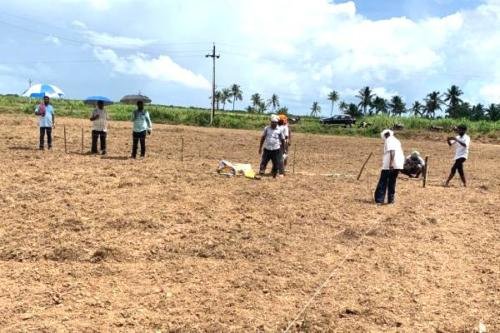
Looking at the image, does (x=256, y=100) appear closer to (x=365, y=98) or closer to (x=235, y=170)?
(x=365, y=98)

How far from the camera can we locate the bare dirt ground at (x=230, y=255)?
4941mm

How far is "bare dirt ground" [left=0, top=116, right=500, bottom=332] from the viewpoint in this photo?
4.94 meters

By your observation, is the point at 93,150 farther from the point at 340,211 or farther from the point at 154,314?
the point at 154,314

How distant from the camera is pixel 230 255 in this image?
6.48 meters

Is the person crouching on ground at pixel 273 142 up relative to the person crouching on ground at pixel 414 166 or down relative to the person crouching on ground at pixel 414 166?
up

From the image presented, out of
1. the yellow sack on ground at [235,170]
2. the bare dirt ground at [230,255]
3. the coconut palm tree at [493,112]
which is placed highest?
the coconut palm tree at [493,112]

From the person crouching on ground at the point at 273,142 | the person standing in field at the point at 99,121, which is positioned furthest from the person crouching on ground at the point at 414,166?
the person standing in field at the point at 99,121

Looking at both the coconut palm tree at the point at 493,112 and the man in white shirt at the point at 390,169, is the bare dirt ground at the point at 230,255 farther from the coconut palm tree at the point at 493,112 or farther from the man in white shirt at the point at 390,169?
the coconut palm tree at the point at 493,112

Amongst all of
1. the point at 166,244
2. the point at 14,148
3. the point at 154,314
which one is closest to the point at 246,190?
the point at 166,244

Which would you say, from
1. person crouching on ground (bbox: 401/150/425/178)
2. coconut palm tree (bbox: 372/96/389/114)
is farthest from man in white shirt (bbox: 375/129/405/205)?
coconut palm tree (bbox: 372/96/389/114)

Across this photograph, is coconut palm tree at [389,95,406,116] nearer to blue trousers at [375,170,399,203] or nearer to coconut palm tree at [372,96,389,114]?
coconut palm tree at [372,96,389,114]

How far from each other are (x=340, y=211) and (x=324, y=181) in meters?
3.50

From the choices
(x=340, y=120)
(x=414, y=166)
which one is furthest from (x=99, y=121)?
(x=340, y=120)

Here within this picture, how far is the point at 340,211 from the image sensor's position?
922 centimetres
